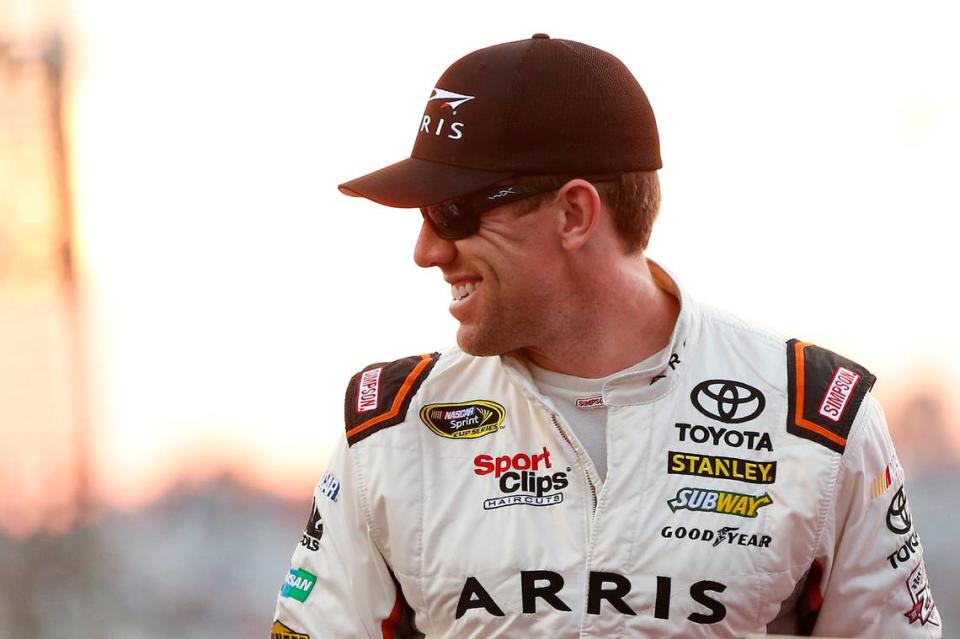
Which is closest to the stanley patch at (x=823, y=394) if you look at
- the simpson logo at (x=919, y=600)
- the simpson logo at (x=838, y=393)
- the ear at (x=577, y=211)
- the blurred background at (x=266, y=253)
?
the simpson logo at (x=838, y=393)

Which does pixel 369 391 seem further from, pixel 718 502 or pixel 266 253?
pixel 266 253

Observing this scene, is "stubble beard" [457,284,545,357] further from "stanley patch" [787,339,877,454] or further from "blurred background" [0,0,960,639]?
"blurred background" [0,0,960,639]

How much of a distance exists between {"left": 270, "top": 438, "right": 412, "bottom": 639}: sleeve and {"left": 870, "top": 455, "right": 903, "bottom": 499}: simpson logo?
690 mm

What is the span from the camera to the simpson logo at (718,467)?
170 cm

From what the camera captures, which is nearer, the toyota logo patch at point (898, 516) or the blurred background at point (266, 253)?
the toyota logo patch at point (898, 516)

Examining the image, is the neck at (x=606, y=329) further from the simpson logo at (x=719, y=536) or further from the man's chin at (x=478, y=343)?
the simpson logo at (x=719, y=536)

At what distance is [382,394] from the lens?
1.82 metres

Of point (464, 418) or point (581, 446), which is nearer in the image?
point (581, 446)

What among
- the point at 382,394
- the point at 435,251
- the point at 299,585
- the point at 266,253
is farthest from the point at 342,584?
the point at 266,253

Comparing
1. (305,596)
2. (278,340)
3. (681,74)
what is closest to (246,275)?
(278,340)

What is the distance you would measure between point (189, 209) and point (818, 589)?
2.01 meters

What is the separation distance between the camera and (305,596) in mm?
1773

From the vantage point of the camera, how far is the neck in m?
1.74

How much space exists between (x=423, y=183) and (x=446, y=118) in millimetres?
108
